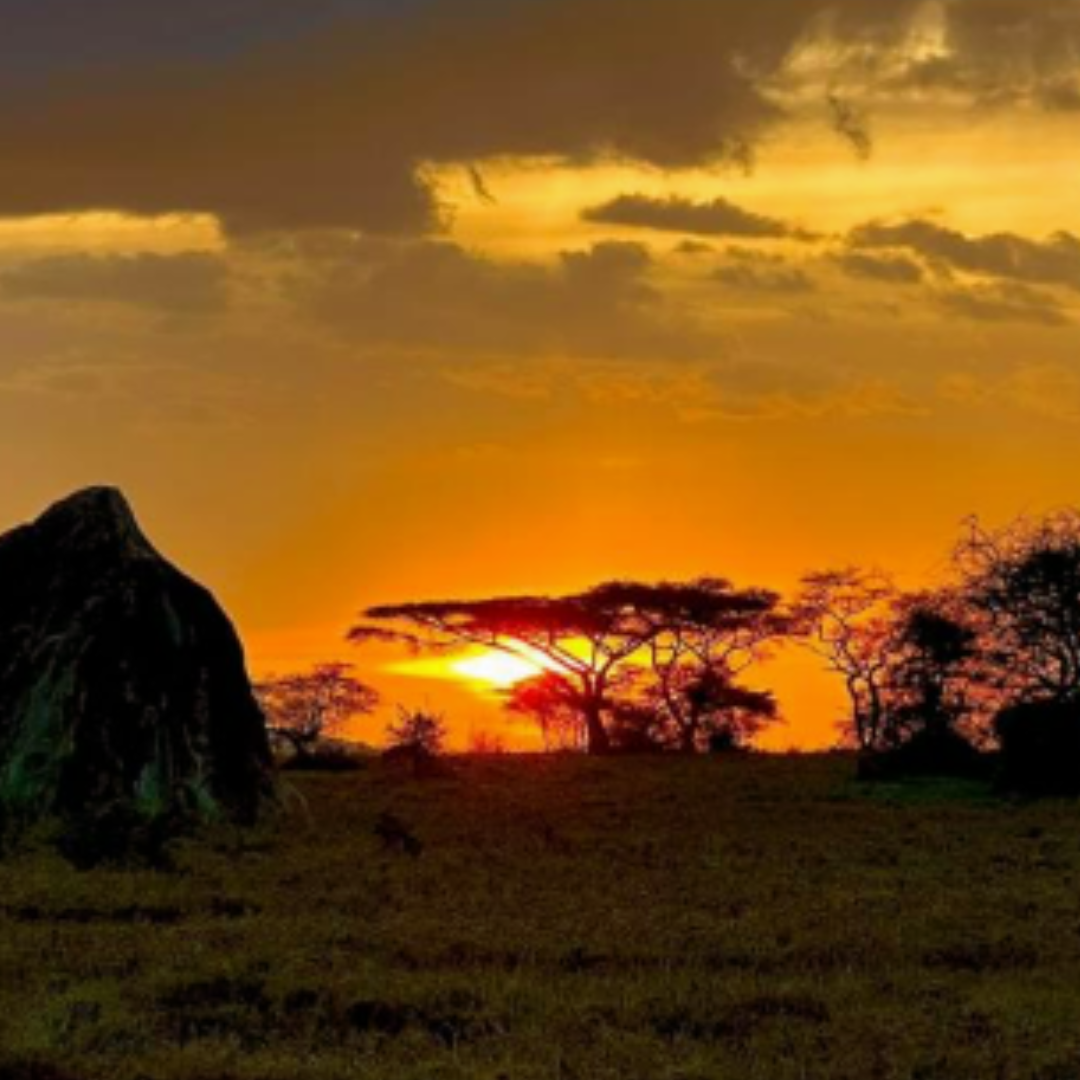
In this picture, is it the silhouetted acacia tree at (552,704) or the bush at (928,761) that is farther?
the silhouetted acacia tree at (552,704)

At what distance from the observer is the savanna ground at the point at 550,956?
10016 mm

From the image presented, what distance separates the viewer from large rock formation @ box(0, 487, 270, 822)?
21.8 meters

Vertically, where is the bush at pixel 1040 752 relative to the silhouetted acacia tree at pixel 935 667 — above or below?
below

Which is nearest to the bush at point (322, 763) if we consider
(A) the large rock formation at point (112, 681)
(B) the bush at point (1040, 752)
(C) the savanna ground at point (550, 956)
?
(B) the bush at point (1040, 752)

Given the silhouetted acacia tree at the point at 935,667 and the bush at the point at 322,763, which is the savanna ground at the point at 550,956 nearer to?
the bush at the point at 322,763

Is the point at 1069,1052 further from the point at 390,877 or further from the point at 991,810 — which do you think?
the point at 991,810

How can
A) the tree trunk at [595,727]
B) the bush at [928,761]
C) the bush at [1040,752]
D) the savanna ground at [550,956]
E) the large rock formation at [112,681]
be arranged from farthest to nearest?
the tree trunk at [595,727] < the bush at [928,761] < the bush at [1040,752] < the large rock formation at [112,681] < the savanna ground at [550,956]

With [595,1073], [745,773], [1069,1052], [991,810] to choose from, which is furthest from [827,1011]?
[745,773]

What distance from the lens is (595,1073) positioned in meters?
9.49

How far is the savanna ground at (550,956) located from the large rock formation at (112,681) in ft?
4.28

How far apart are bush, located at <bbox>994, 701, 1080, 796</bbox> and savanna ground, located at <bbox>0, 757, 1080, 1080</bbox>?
7559 millimetres

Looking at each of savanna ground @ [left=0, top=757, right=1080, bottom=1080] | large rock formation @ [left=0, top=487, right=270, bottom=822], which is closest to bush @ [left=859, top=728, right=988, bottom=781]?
savanna ground @ [left=0, top=757, right=1080, bottom=1080]

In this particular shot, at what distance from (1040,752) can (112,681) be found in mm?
15393

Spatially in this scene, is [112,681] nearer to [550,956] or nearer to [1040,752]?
[550,956]
